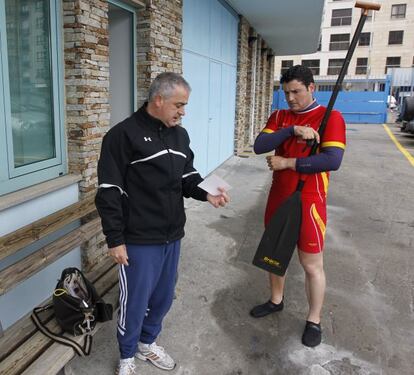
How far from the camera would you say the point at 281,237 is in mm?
2877

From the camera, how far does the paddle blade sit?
9.20 feet

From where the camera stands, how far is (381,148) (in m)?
13.9

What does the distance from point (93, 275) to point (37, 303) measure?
0.49 meters

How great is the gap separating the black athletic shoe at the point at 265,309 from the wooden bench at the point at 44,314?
44.5 inches

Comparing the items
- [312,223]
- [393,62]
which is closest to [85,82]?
[312,223]

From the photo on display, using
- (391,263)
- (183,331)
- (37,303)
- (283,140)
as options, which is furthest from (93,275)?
(391,263)

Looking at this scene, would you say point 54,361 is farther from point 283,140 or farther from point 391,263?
point 391,263

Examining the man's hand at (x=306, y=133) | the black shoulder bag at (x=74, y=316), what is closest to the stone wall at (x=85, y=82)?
the black shoulder bag at (x=74, y=316)

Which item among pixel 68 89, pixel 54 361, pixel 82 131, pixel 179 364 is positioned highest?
pixel 68 89

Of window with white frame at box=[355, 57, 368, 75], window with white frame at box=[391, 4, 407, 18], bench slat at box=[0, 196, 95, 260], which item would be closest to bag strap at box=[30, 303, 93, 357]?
bench slat at box=[0, 196, 95, 260]

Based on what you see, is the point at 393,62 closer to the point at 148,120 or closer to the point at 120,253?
the point at 148,120

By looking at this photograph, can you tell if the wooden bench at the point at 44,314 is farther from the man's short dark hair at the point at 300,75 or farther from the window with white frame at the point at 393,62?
the window with white frame at the point at 393,62

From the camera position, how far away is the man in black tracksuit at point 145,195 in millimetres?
2195

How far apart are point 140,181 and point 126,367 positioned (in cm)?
120
